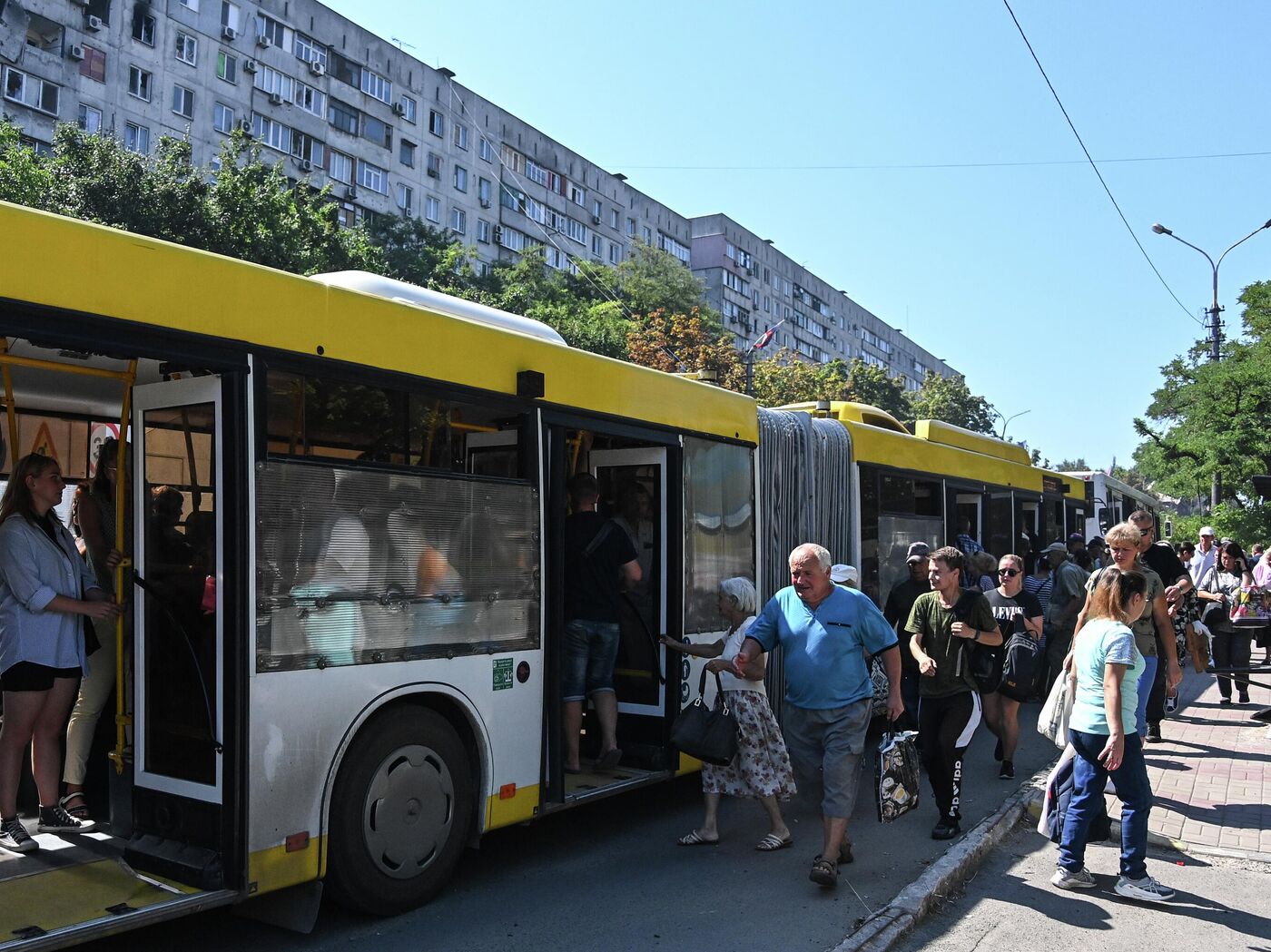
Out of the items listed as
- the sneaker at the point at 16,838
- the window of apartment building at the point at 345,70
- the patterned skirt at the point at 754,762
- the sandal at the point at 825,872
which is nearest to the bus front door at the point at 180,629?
the sneaker at the point at 16,838

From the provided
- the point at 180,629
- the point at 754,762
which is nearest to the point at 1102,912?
the point at 754,762

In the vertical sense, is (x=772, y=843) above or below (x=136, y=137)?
below

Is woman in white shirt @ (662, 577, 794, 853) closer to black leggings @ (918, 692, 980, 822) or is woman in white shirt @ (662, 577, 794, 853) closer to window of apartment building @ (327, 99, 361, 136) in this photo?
black leggings @ (918, 692, 980, 822)

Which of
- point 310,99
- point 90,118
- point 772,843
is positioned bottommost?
point 772,843

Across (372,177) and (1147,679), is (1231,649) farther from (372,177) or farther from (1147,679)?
(372,177)

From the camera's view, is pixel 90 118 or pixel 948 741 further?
pixel 90 118

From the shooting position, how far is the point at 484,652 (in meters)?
5.62

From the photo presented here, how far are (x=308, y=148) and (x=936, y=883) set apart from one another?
4039 centimetres

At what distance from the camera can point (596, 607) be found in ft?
22.3

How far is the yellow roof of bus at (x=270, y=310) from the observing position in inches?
154

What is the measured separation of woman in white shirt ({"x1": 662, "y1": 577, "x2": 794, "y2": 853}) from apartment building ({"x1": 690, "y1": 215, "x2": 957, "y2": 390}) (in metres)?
54.8

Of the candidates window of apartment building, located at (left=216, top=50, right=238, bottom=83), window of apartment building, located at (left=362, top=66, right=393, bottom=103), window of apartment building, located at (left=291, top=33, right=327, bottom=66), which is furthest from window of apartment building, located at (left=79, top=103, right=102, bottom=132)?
window of apartment building, located at (left=362, top=66, right=393, bottom=103)

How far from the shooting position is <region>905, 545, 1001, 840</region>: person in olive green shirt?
22.4 ft

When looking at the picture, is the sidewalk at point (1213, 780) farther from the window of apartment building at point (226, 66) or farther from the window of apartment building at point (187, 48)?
the window of apartment building at point (226, 66)
